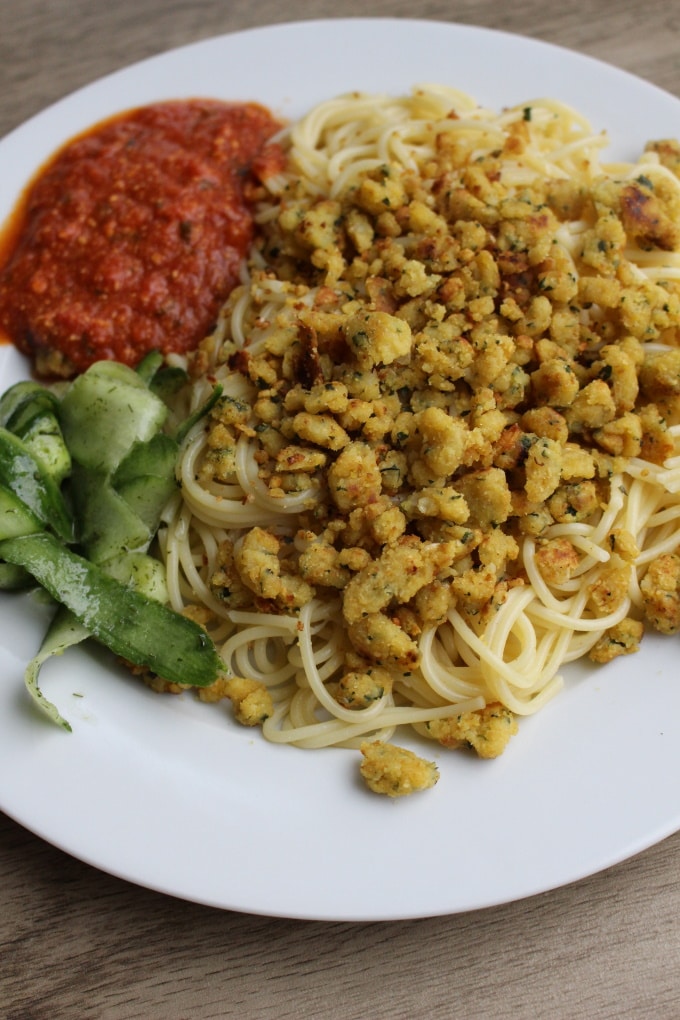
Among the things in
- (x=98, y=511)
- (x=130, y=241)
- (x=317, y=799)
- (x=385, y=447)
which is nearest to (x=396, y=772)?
(x=317, y=799)

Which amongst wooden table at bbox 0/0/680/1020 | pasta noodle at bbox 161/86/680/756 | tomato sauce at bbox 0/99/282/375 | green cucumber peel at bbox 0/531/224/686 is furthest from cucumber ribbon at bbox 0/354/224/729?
wooden table at bbox 0/0/680/1020

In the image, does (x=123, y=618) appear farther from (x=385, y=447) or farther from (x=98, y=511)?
(x=385, y=447)

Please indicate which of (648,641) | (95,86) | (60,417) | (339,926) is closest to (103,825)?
(339,926)

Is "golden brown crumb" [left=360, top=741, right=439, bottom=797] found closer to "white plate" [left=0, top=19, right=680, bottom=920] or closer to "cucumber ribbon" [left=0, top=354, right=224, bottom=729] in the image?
"white plate" [left=0, top=19, right=680, bottom=920]

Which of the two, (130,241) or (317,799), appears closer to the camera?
(317,799)

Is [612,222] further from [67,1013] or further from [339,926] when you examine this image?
[67,1013]

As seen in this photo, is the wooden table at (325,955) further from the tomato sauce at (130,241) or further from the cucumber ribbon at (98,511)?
Result: the tomato sauce at (130,241)
